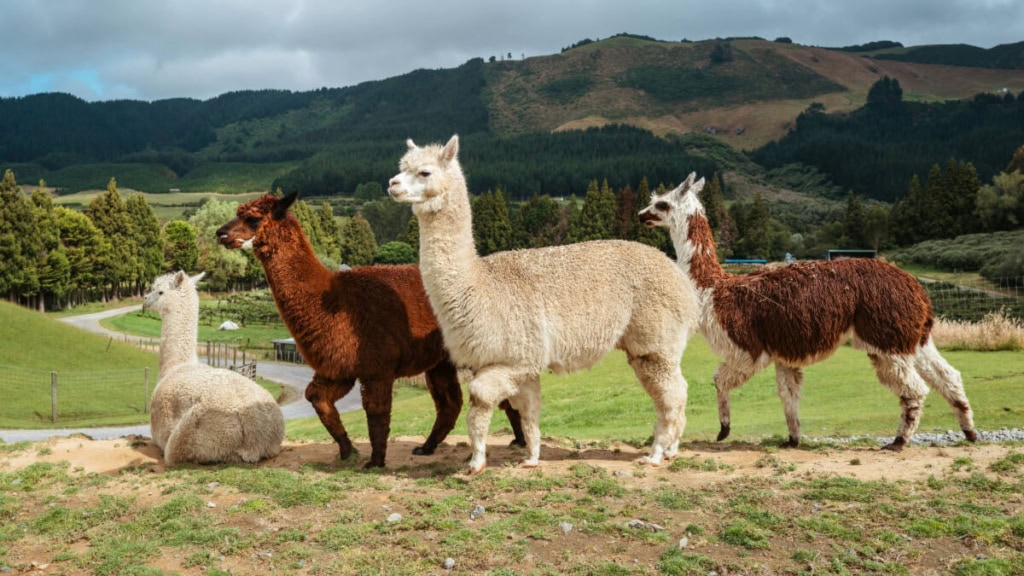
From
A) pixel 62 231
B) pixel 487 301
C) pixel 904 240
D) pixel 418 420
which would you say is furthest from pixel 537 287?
pixel 904 240

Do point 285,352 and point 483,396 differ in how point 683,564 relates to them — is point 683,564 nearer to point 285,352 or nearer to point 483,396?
point 483,396

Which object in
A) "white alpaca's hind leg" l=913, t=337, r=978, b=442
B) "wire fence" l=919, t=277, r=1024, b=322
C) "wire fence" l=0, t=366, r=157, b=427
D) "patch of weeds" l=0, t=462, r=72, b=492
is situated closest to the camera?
"patch of weeds" l=0, t=462, r=72, b=492

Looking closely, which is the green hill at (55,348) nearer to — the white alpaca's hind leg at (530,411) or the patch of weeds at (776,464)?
the white alpaca's hind leg at (530,411)

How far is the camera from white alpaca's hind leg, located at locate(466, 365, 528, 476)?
8.12 metres

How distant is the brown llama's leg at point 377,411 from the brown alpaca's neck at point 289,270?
113 cm

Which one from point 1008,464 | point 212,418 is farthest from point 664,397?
point 212,418

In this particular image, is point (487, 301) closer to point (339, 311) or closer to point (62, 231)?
point (339, 311)

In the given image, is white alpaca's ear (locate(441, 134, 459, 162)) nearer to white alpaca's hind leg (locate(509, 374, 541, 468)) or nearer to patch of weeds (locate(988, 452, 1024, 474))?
white alpaca's hind leg (locate(509, 374, 541, 468))

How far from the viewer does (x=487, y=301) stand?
27.1ft

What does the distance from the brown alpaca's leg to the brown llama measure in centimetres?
329

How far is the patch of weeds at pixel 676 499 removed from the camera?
7.15 m

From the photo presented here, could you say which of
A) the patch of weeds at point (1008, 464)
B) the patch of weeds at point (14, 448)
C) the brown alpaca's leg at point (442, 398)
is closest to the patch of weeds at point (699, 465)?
the patch of weeds at point (1008, 464)

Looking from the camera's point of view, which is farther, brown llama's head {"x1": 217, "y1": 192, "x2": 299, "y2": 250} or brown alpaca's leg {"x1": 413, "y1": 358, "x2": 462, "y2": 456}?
brown alpaca's leg {"x1": 413, "y1": 358, "x2": 462, "y2": 456}

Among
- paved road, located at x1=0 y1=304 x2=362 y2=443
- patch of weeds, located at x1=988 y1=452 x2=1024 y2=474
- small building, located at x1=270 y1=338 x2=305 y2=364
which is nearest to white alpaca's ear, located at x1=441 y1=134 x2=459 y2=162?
patch of weeds, located at x1=988 y1=452 x2=1024 y2=474
